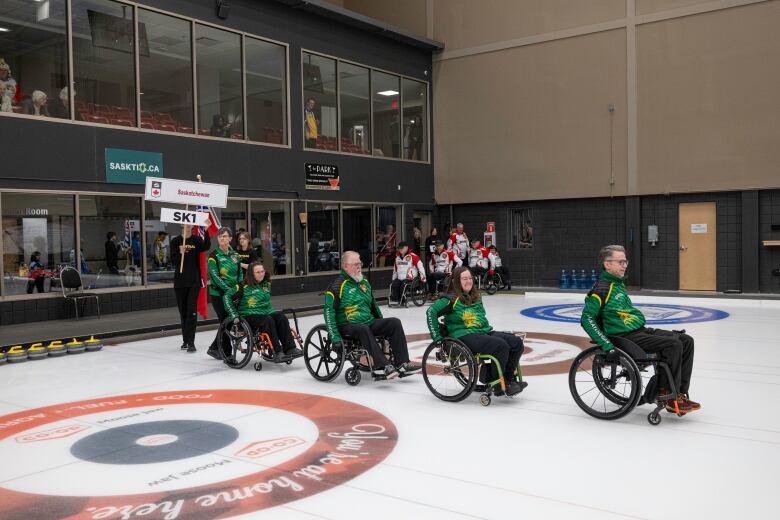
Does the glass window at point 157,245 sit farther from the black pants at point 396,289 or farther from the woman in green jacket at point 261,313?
the woman in green jacket at point 261,313

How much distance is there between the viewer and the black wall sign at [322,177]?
16531mm

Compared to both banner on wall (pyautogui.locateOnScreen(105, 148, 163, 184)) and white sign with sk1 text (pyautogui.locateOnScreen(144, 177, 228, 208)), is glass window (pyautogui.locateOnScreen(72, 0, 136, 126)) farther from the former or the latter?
white sign with sk1 text (pyautogui.locateOnScreen(144, 177, 228, 208))

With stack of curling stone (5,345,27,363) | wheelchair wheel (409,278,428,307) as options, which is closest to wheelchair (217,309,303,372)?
stack of curling stone (5,345,27,363)

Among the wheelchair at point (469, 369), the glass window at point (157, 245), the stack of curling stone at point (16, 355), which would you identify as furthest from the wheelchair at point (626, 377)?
the glass window at point (157, 245)

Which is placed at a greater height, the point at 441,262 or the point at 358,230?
the point at 358,230

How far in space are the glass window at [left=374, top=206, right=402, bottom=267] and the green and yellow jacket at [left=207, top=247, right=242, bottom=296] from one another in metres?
10.4

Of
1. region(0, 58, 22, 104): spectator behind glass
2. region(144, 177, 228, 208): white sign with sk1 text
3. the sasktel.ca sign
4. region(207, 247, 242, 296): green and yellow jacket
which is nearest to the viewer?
the sasktel.ca sign

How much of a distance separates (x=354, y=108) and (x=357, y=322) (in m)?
12.4

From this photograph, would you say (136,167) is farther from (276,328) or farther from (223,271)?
(276,328)

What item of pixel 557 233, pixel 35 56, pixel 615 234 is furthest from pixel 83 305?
pixel 615 234

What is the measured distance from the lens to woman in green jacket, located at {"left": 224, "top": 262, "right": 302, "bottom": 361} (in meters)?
7.39

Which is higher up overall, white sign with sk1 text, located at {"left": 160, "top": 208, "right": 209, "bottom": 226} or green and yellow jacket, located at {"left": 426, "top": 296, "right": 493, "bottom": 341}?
white sign with sk1 text, located at {"left": 160, "top": 208, "right": 209, "bottom": 226}

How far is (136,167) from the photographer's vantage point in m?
12.9

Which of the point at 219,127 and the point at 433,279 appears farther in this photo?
the point at 433,279
